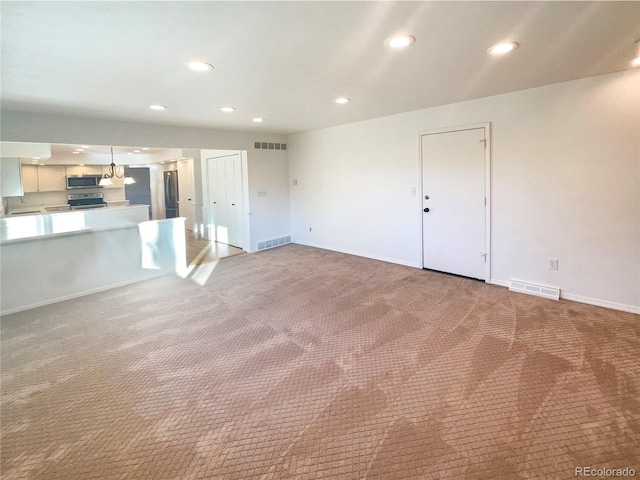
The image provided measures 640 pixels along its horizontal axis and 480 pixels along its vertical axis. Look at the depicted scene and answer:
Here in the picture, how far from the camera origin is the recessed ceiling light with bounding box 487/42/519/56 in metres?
2.49

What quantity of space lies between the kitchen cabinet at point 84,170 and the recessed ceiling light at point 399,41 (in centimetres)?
1013

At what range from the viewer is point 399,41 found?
2359mm

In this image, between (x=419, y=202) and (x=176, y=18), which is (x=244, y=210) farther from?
(x=176, y=18)

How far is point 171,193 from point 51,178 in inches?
117

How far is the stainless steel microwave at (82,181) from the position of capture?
9.03 metres

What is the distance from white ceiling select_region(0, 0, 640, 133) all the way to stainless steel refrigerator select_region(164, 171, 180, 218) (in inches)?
231

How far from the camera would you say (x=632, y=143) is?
3.23m

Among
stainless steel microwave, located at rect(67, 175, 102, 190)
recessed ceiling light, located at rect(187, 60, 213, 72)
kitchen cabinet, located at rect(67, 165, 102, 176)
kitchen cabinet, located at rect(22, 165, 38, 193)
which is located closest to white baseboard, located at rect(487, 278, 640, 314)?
recessed ceiling light, located at rect(187, 60, 213, 72)

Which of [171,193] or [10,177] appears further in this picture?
[171,193]

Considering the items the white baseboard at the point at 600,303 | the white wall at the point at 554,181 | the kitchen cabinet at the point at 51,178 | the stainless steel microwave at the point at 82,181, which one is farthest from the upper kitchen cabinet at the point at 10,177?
the white baseboard at the point at 600,303

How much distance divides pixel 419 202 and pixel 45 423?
187 inches

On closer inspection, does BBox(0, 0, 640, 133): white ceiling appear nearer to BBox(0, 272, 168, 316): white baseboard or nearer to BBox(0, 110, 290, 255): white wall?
BBox(0, 110, 290, 255): white wall

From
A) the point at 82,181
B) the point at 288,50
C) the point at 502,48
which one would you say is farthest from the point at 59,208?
the point at 502,48

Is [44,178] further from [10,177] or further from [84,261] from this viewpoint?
[84,261]
